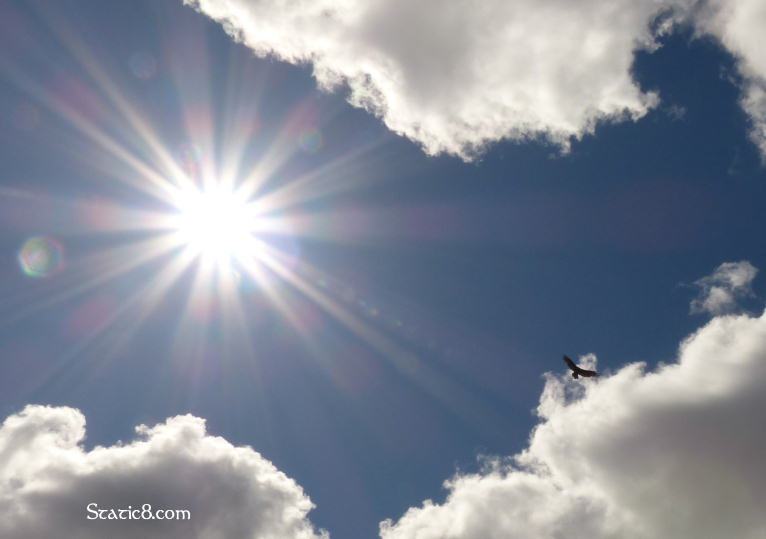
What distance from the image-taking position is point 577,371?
231ft
